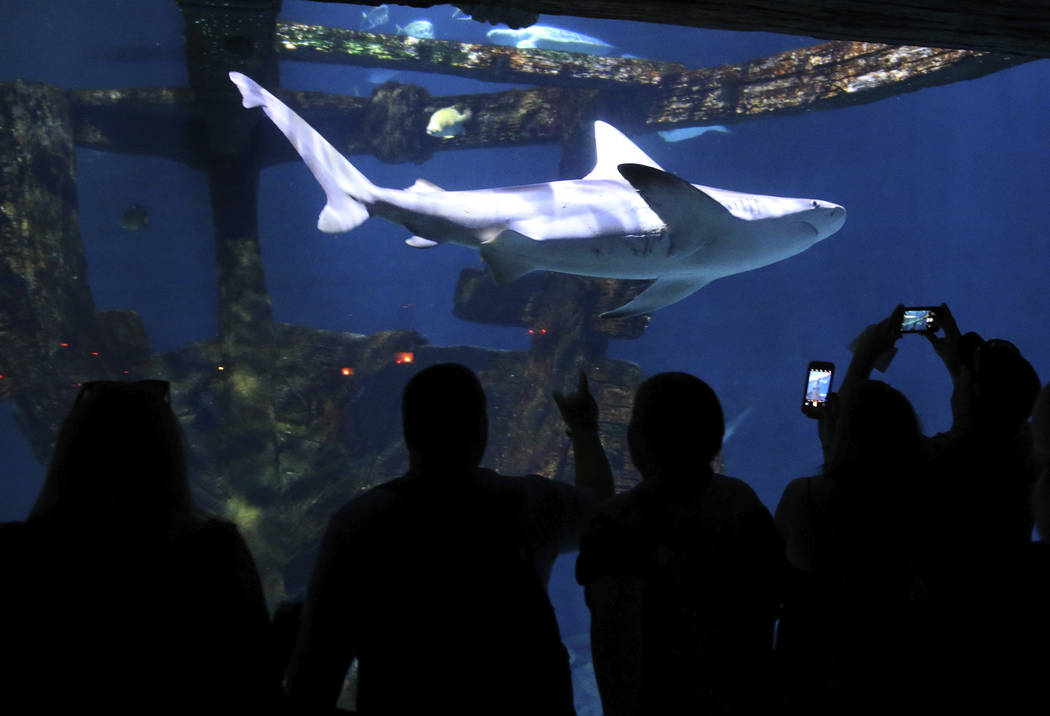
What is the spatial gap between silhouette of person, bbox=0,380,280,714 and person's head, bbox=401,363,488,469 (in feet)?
1.43

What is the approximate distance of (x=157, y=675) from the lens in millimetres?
1269

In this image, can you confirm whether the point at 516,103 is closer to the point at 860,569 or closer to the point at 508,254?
the point at 508,254

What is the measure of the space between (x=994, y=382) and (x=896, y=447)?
612mm

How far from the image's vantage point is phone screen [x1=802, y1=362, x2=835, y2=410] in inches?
98.4

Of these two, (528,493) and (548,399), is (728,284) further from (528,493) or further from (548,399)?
(528,493)

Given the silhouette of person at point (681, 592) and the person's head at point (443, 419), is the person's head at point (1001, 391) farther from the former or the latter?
the person's head at point (443, 419)

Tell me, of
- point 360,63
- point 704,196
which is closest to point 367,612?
point 704,196

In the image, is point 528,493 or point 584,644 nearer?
point 528,493

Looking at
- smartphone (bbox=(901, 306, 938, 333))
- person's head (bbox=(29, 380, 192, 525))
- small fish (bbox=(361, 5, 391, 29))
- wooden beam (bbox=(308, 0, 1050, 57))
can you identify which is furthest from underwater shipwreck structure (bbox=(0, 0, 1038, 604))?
small fish (bbox=(361, 5, 391, 29))

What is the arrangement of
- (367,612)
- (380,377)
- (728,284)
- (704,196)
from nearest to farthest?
(367,612) < (704,196) < (380,377) < (728,284)

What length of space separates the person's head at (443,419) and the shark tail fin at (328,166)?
337cm

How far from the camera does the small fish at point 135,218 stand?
10838mm

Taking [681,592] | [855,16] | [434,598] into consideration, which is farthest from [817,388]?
[434,598]

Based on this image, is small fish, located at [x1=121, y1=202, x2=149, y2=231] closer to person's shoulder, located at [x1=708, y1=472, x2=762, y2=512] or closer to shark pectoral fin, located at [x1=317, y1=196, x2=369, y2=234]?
shark pectoral fin, located at [x1=317, y1=196, x2=369, y2=234]
